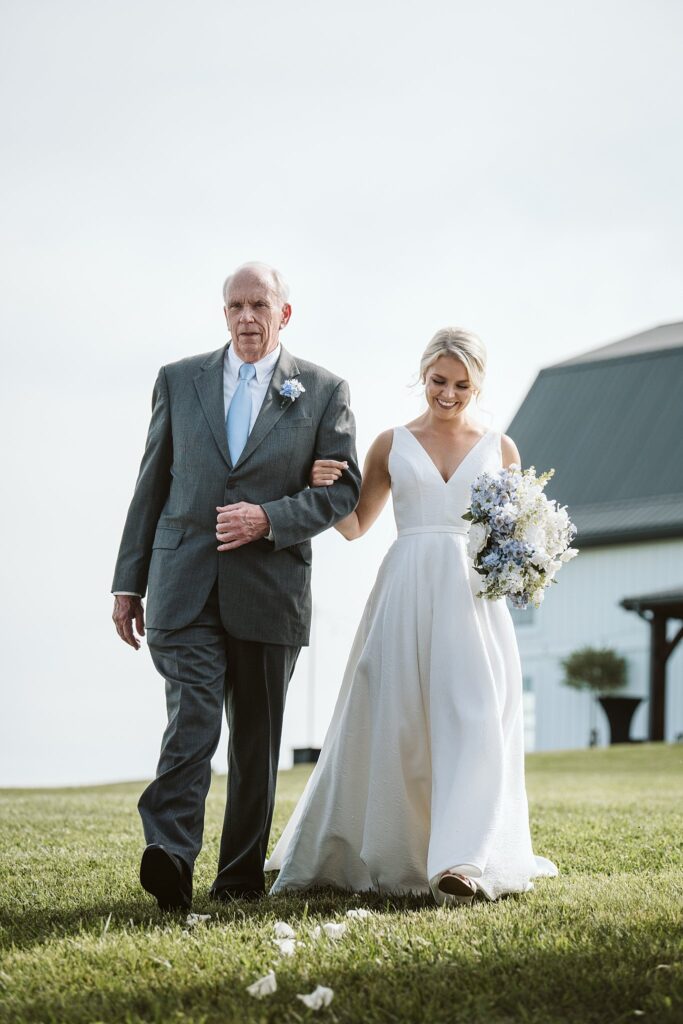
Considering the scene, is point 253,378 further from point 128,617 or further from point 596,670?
point 596,670

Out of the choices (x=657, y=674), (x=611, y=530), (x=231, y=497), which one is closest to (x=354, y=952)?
(x=231, y=497)

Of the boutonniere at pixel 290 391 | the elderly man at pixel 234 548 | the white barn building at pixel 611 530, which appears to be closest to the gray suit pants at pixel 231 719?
the elderly man at pixel 234 548

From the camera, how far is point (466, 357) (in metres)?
5.89

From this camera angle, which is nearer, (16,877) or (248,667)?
(248,667)

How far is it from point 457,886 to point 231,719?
3.73ft

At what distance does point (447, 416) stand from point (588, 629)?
26.5 m

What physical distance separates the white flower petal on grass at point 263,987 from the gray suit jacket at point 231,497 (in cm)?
188

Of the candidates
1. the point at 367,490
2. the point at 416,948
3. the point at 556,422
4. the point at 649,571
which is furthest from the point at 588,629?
the point at 416,948

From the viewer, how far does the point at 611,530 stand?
31312 mm

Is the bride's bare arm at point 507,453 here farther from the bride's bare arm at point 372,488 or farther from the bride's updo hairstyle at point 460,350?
the bride's bare arm at point 372,488

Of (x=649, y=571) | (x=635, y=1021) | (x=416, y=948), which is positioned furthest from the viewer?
(x=649, y=571)

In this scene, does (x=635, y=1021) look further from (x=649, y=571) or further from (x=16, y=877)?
(x=649, y=571)

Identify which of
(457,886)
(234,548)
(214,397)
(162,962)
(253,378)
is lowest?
(162,962)

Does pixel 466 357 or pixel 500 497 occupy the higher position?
pixel 466 357
